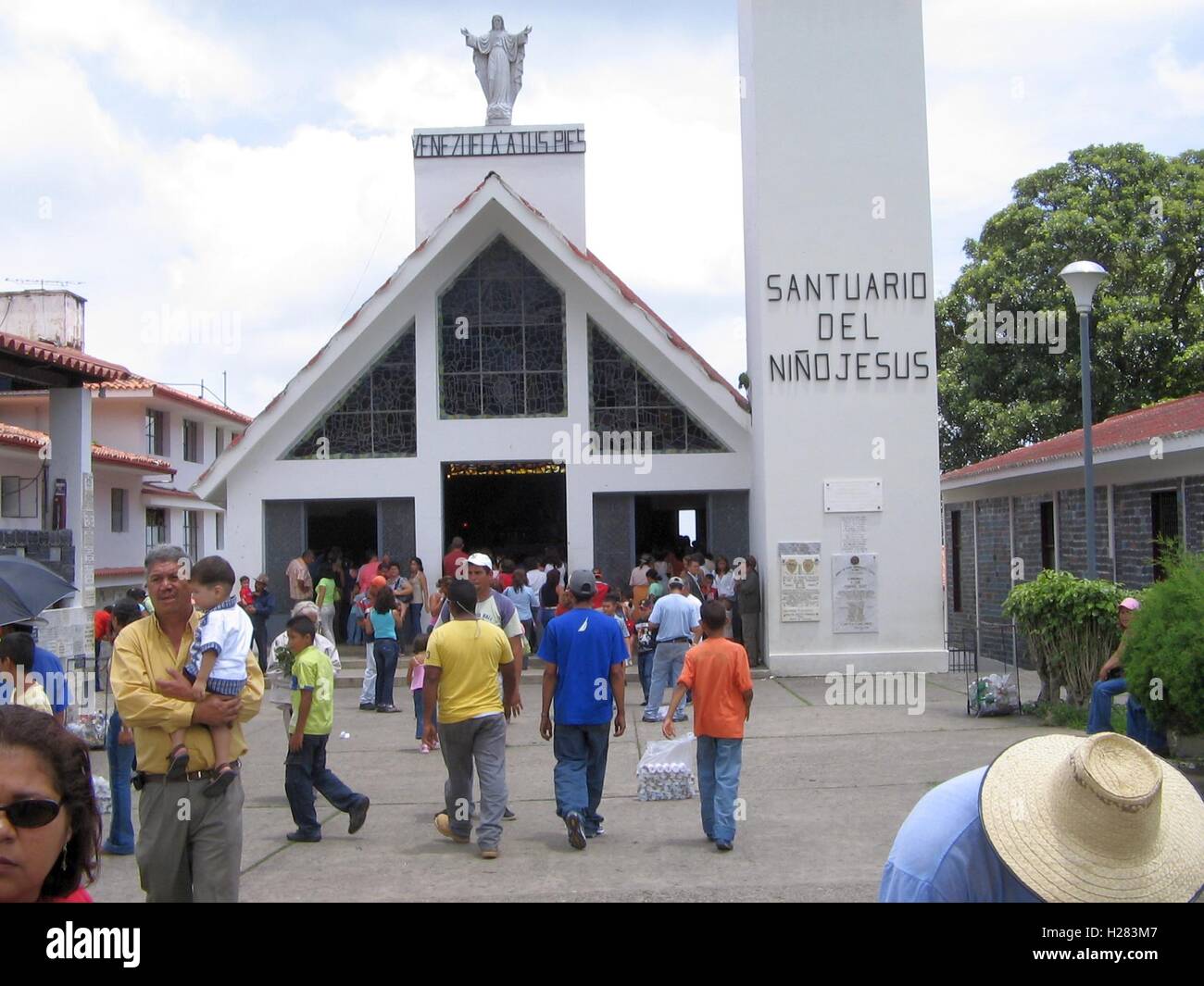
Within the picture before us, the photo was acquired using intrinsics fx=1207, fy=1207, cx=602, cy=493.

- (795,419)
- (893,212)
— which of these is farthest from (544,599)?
(893,212)

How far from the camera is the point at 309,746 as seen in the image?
829cm

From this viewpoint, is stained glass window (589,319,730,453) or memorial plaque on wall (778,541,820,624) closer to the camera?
memorial plaque on wall (778,541,820,624)

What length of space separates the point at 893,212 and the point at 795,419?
332cm

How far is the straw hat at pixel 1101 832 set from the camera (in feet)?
7.89

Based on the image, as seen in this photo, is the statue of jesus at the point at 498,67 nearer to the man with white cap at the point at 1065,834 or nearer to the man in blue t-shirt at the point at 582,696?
the man in blue t-shirt at the point at 582,696

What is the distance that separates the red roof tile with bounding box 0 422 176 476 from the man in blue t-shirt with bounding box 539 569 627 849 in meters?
19.0

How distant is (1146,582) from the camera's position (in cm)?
1517

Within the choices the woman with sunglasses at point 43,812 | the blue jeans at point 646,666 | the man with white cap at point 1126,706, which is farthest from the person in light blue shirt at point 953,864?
the blue jeans at point 646,666

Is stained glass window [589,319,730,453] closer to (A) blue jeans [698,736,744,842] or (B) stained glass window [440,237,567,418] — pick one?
(B) stained glass window [440,237,567,418]

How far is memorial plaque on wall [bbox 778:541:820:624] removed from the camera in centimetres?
1734

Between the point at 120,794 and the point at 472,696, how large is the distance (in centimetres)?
257

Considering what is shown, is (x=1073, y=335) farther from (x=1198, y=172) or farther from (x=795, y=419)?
(x=795, y=419)

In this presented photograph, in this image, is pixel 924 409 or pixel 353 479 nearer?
pixel 924 409

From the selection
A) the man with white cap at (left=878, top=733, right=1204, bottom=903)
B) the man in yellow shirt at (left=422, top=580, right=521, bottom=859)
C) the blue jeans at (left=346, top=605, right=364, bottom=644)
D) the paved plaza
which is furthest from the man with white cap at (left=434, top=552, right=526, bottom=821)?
the blue jeans at (left=346, top=605, right=364, bottom=644)
